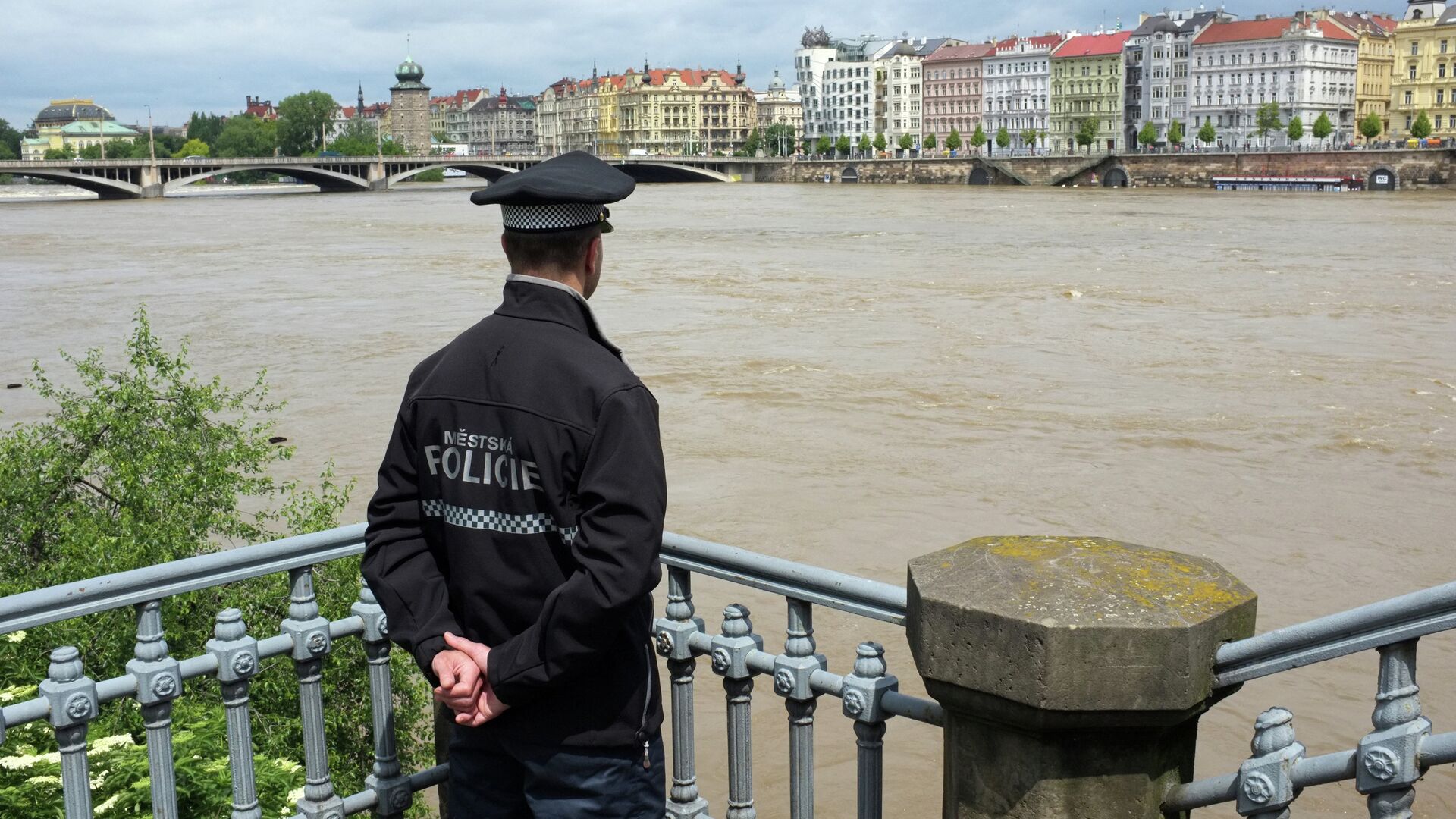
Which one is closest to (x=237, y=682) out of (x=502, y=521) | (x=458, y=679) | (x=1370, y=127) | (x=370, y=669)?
(x=370, y=669)

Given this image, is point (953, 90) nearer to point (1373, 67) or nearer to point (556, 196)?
point (1373, 67)

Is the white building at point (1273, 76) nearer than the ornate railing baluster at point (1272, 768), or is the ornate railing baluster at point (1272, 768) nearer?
the ornate railing baluster at point (1272, 768)

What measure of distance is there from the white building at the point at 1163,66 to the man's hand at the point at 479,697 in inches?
4349

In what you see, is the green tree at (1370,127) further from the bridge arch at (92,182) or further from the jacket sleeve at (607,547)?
the jacket sleeve at (607,547)

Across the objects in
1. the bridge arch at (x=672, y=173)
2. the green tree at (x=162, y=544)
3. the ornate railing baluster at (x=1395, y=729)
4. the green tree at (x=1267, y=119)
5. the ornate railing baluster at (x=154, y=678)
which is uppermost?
the green tree at (x=1267, y=119)

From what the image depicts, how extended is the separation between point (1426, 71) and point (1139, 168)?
27.2 m

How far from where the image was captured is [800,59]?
494ft

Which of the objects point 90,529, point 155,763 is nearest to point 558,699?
point 155,763

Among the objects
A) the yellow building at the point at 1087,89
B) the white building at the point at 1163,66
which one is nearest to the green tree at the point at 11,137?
the yellow building at the point at 1087,89

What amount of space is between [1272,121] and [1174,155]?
1772cm

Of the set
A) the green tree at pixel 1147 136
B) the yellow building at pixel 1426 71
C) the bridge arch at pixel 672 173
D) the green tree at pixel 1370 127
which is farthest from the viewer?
the green tree at pixel 1147 136

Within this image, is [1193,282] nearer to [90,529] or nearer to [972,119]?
[90,529]

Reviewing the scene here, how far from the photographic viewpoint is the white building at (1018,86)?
118m

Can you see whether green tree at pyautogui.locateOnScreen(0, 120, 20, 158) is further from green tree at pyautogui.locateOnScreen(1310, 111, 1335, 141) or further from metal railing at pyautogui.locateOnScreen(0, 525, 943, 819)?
metal railing at pyautogui.locateOnScreen(0, 525, 943, 819)
